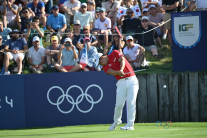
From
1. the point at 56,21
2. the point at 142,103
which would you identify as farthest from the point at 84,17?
the point at 142,103

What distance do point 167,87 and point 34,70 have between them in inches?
155

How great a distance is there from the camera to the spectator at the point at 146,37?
14.0 meters

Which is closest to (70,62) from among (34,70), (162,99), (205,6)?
(34,70)

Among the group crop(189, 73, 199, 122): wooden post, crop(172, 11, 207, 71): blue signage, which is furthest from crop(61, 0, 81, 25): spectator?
crop(189, 73, 199, 122): wooden post

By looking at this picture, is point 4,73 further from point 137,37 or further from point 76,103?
point 137,37

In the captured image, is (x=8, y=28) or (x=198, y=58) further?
(x=8, y=28)

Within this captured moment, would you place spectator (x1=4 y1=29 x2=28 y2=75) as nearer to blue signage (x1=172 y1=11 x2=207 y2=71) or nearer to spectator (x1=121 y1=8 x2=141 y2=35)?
spectator (x1=121 y1=8 x2=141 y2=35)

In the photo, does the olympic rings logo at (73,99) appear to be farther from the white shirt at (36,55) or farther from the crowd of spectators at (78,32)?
the white shirt at (36,55)

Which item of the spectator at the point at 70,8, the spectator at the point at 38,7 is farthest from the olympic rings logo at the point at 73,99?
the spectator at the point at 70,8

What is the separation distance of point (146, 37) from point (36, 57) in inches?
132

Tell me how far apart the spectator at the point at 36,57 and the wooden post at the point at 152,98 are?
10.4ft

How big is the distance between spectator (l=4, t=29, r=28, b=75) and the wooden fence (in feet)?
11.4

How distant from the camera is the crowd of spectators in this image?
13.7 meters

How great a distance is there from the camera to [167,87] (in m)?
13.8
